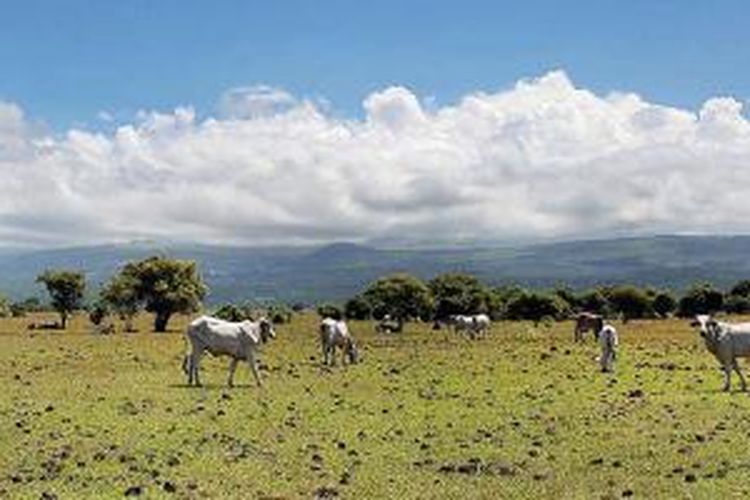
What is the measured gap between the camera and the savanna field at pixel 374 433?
72.8ft

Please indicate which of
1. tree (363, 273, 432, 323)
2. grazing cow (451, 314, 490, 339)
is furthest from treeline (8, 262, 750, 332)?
grazing cow (451, 314, 490, 339)

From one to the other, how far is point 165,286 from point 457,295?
50338mm

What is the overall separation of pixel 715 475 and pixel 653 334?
8243cm

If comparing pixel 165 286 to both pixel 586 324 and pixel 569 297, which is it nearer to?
pixel 586 324

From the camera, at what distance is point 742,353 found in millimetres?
43938

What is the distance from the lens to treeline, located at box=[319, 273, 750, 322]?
458 feet

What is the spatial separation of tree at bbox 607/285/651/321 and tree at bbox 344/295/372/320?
126 ft

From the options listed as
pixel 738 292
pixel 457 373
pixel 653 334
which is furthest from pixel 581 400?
pixel 738 292

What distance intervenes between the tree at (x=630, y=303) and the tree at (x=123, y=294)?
270 feet

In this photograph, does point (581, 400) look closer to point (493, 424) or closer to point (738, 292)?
point (493, 424)

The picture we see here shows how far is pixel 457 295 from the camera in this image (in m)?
155

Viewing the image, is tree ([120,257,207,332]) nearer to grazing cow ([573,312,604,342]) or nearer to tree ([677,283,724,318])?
grazing cow ([573,312,604,342])

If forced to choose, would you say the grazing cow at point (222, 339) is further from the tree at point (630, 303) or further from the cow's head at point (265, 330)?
the tree at point (630, 303)

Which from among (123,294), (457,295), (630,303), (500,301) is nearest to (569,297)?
(630,303)
